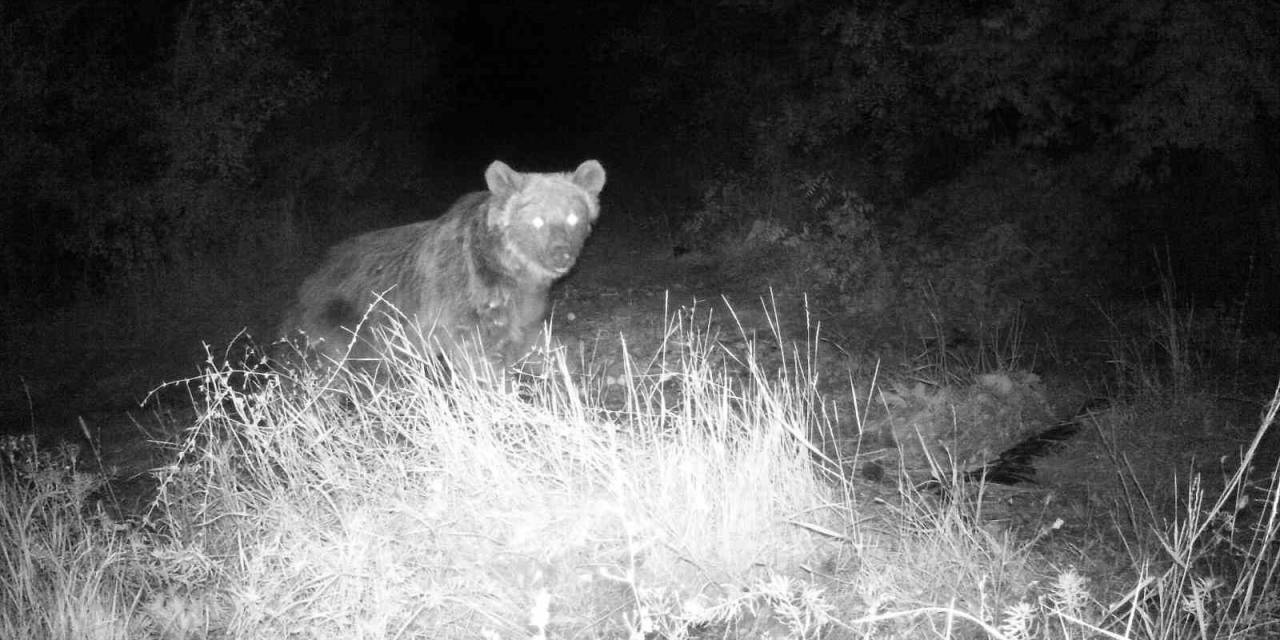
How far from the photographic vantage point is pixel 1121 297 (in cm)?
747

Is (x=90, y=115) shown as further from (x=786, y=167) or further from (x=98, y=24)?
(x=786, y=167)

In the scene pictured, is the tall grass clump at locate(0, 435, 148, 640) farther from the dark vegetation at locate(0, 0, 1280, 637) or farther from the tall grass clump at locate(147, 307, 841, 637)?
the tall grass clump at locate(147, 307, 841, 637)

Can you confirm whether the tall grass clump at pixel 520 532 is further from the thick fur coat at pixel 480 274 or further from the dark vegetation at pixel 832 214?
the thick fur coat at pixel 480 274

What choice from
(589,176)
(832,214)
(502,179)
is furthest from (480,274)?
(832,214)

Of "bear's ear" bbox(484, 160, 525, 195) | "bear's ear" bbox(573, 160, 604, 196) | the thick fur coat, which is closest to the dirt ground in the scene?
the thick fur coat

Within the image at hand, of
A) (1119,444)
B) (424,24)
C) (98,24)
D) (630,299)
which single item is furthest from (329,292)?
(424,24)

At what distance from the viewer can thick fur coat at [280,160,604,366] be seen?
5836 mm

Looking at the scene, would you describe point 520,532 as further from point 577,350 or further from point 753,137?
point 753,137

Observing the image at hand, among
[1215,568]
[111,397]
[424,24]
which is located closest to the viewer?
[1215,568]

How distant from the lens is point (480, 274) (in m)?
5.85

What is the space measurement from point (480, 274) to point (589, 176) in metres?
1.08

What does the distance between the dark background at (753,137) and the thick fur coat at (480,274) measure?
372 centimetres

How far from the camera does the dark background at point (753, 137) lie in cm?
709

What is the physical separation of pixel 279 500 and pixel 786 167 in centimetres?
796
